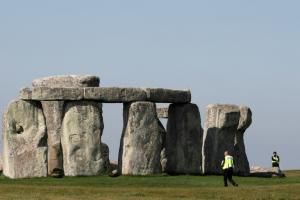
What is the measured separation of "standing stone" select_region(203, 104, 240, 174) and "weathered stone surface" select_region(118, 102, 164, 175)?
4008 mm

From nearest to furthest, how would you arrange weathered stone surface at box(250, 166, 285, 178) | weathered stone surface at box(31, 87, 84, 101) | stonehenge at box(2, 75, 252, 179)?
1. weathered stone surface at box(31, 87, 84, 101)
2. stonehenge at box(2, 75, 252, 179)
3. weathered stone surface at box(250, 166, 285, 178)

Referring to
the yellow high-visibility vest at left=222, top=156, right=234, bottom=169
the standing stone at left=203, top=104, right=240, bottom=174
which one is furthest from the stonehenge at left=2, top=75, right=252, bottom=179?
the yellow high-visibility vest at left=222, top=156, right=234, bottom=169

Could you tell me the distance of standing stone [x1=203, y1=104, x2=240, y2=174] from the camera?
4725 cm

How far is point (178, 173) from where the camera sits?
45688mm

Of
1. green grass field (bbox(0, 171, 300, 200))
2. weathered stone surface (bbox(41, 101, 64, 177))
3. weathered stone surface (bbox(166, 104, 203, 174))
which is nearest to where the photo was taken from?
green grass field (bbox(0, 171, 300, 200))

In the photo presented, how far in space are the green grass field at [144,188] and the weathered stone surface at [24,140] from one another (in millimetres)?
1083

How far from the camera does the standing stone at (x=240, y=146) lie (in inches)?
1918

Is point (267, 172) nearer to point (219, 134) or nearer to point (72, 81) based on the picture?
point (219, 134)

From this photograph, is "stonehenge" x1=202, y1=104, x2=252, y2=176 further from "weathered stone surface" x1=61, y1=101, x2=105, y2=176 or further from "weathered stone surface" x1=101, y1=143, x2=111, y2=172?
"weathered stone surface" x1=61, y1=101, x2=105, y2=176

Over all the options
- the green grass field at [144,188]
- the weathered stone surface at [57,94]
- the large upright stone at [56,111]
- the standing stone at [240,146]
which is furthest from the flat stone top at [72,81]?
the standing stone at [240,146]

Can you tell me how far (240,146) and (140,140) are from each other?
24.9 feet

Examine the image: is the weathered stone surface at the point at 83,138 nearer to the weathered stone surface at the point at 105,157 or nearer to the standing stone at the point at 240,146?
the weathered stone surface at the point at 105,157

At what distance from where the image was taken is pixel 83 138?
43.3 m

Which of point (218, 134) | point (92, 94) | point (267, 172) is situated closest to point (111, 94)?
point (92, 94)
